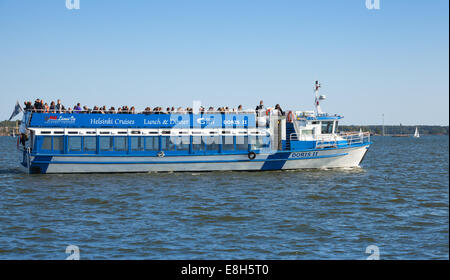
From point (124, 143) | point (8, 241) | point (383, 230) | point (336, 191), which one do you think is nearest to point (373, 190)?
point (336, 191)

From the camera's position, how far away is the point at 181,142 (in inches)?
1428

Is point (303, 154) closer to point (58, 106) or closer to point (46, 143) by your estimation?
point (58, 106)

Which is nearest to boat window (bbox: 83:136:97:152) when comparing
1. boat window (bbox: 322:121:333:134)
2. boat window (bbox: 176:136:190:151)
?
boat window (bbox: 176:136:190:151)

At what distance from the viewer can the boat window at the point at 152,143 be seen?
1415 inches

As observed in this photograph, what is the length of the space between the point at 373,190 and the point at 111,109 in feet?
63.1

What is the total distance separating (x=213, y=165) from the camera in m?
35.8

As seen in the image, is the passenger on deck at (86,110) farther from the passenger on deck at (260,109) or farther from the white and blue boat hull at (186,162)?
the passenger on deck at (260,109)

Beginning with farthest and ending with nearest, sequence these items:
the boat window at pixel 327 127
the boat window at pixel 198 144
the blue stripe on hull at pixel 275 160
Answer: the boat window at pixel 327 127 < the boat window at pixel 198 144 < the blue stripe on hull at pixel 275 160

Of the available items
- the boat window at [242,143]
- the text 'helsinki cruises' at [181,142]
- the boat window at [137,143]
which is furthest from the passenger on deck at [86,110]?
the boat window at [242,143]

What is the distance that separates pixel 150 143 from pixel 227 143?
576cm

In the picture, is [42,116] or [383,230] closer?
[383,230]

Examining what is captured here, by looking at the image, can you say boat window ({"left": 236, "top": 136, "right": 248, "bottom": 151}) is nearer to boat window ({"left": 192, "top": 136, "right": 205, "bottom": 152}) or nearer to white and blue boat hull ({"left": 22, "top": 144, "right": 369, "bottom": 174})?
white and blue boat hull ({"left": 22, "top": 144, "right": 369, "bottom": 174})

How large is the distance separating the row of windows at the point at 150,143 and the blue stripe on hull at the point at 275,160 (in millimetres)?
1389

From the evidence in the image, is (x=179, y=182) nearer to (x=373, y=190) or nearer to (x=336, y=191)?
(x=336, y=191)
